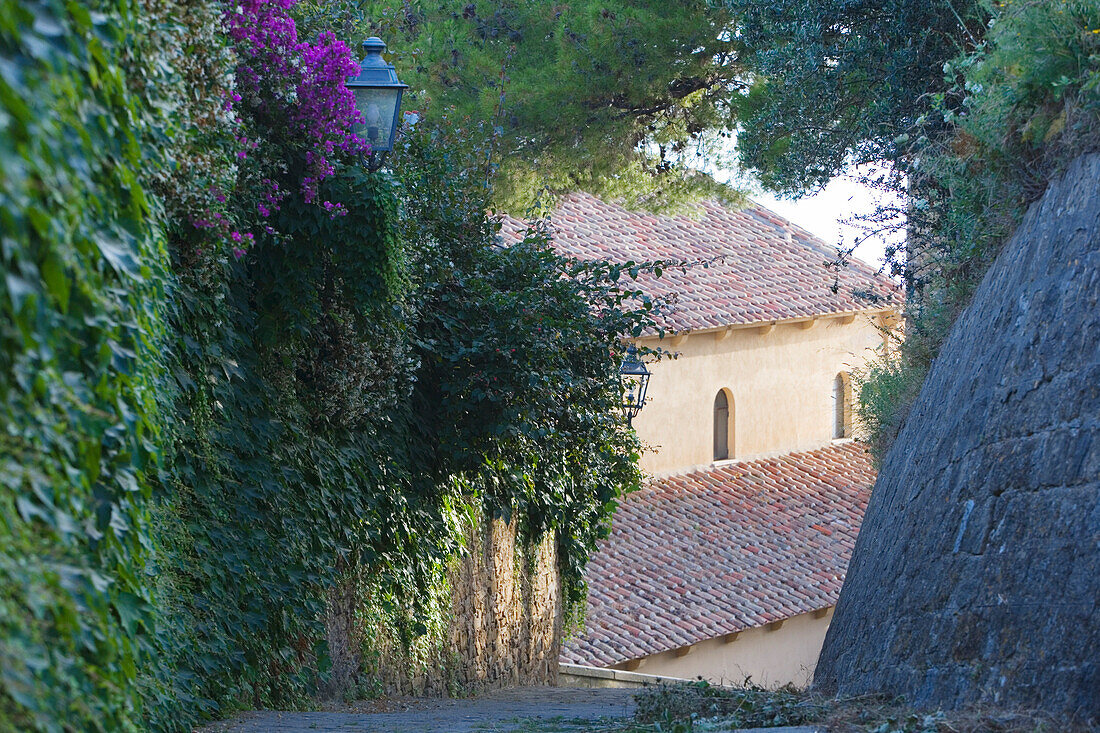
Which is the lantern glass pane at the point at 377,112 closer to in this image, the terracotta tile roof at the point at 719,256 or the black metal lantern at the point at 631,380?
the black metal lantern at the point at 631,380

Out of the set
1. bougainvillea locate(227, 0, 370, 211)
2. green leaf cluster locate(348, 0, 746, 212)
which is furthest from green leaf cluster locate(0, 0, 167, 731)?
green leaf cluster locate(348, 0, 746, 212)

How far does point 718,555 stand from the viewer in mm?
21344

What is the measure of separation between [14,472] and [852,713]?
369 centimetres

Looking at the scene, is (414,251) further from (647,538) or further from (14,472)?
(647,538)

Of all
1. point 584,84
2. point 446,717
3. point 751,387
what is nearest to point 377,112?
point 446,717

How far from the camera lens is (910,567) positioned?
6070 millimetres

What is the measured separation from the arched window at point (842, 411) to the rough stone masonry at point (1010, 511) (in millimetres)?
20962

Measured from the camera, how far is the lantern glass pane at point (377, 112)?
770 cm

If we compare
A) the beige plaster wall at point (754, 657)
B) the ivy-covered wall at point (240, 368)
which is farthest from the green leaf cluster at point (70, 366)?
the beige plaster wall at point (754, 657)

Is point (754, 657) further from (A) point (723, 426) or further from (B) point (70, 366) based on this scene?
(B) point (70, 366)

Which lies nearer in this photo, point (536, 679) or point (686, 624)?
point (536, 679)

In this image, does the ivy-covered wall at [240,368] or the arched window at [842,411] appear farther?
the arched window at [842,411]

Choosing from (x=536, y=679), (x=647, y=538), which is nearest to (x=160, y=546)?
(x=536, y=679)

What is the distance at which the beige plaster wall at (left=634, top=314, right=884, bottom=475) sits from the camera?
23.6 m
